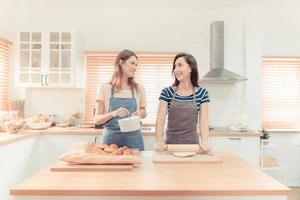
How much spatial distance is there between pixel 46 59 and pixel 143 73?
1.23 m

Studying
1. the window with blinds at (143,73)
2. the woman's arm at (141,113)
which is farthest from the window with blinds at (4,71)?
the woman's arm at (141,113)

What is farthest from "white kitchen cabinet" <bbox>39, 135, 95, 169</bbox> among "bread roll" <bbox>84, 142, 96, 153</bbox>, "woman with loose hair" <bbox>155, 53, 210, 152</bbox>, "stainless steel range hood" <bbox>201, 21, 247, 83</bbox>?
"bread roll" <bbox>84, 142, 96, 153</bbox>

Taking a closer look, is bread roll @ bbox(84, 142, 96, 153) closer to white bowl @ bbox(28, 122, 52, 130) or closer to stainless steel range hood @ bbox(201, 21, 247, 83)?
white bowl @ bbox(28, 122, 52, 130)

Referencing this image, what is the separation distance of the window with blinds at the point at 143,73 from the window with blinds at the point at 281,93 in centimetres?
133

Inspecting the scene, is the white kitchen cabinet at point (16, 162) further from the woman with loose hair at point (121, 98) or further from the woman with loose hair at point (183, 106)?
the woman with loose hair at point (183, 106)

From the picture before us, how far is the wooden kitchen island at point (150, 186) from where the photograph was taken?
125cm

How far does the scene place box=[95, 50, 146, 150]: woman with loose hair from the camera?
2404 mm

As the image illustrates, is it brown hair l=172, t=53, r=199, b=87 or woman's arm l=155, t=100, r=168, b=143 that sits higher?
brown hair l=172, t=53, r=199, b=87

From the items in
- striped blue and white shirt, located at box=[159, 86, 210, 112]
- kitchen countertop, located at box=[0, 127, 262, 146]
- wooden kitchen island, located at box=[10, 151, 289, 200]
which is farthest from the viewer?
kitchen countertop, located at box=[0, 127, 262, 146]

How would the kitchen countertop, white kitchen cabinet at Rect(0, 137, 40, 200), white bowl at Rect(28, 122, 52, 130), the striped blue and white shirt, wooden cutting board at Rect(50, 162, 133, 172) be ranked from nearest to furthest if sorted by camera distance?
wooden cutting board at Rect(50, 162, 133, 172), the striped blue and white shirt, white kitchen cabinet at Rect(0, 137, 40, 200), the kitchen countertop, white bowl at Rect(28, 122, 52, 130)

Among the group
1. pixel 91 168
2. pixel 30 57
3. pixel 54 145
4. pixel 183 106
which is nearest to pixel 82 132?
pixel 54 145

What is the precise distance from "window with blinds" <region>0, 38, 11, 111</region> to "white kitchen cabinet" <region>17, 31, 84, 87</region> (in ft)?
0.50

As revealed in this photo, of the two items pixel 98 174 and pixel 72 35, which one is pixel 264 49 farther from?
pixel 98 174

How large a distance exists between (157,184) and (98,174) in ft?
1.02
